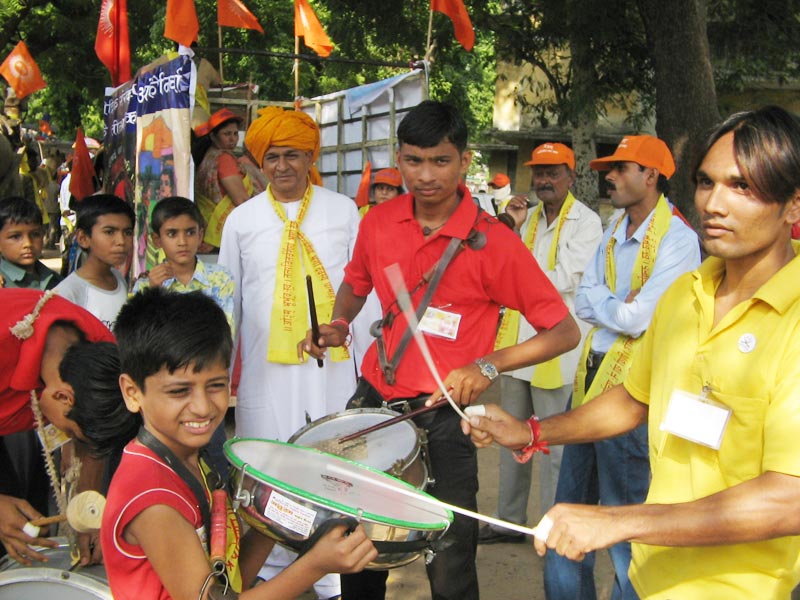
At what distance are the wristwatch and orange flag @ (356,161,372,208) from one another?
4.97 metres

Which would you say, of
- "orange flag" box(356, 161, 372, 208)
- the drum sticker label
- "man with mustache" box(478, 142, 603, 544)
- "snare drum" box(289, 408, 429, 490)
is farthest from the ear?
"orange flag" box(356, 161, 372, 208)

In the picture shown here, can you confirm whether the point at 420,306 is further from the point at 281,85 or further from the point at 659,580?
the point at 281,85

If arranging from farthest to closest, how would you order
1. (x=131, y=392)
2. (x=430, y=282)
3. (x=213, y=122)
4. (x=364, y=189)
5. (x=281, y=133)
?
(x=364, y=189)
(x=213, y=122)
(x=281, y=133)
(x=430, y=282)
(x=131, y=392)

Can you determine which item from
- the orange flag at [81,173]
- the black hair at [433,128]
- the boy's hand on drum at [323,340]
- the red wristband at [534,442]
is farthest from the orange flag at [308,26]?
the red wristband at [534,442]

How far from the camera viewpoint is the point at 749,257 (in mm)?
1817

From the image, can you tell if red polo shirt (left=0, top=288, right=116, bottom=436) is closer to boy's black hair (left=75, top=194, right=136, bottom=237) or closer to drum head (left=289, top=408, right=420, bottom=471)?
drum head (left=289, top=408, right=420, bottom=471)

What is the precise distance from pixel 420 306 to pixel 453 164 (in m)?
0.55

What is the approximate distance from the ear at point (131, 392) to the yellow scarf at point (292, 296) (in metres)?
1.80

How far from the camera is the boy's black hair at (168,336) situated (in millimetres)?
2080

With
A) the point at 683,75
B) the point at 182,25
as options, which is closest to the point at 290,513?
the point at 182,25

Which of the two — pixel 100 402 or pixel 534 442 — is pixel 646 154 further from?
pixel 100 402

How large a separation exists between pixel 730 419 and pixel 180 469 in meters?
1.30

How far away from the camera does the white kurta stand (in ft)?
13.2

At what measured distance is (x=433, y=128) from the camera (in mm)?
2998
